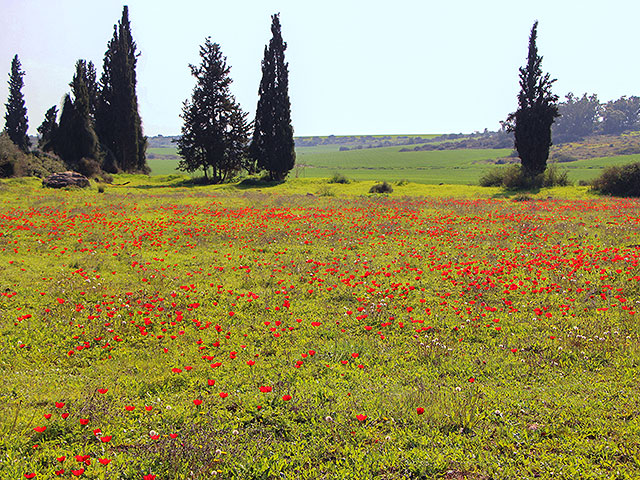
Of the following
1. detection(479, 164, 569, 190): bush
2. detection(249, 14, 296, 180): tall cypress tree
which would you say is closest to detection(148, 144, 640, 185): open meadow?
detection(479, 164, 569, 190): bush

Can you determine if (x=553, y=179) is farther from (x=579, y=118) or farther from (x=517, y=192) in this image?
(x=579, y=118)

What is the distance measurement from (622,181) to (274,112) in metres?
36.7

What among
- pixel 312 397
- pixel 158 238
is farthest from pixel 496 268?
pixel 158 238

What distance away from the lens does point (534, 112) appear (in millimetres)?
42625

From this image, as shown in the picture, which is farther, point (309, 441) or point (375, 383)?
point (375, 383)

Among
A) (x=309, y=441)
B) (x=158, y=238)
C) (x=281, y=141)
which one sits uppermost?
(x=281, y=141)

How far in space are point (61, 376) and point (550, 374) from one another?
7.26 metres

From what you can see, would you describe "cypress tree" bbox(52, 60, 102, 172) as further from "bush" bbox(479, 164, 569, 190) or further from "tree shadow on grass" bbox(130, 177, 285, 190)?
"bush" bbox(479, 164, 569, 190)

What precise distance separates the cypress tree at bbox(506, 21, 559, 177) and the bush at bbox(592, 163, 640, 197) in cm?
759

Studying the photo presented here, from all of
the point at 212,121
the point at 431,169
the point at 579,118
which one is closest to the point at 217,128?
the point at 212,121

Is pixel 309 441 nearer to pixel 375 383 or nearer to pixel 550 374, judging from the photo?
pixel 375 383

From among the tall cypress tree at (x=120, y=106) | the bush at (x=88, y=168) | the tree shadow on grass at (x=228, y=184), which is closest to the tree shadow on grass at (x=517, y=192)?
the tree shadow on grass at (x=228, y=184)

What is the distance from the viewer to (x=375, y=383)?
5770 millimetres

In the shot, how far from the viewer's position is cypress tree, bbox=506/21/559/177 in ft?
139
